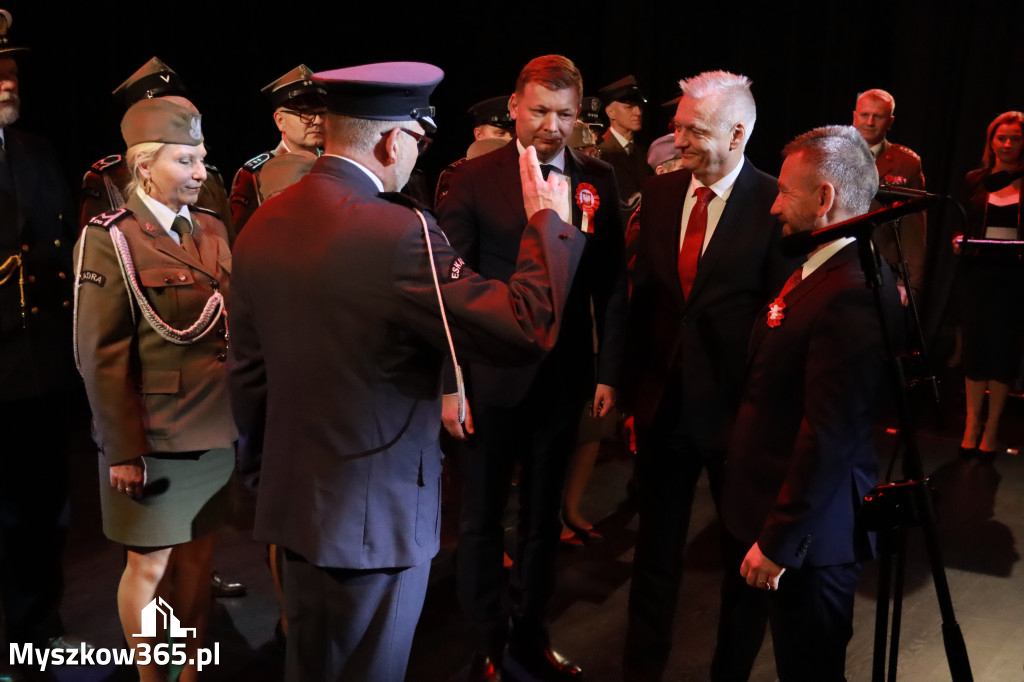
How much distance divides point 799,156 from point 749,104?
1.71 feet

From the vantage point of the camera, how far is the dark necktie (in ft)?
7.68

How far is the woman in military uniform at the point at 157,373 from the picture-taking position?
215 centimetres

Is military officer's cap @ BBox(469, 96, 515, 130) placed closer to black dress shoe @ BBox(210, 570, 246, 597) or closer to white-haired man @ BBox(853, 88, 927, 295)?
white-haired man @ BBox(853, 88, 927, 295)

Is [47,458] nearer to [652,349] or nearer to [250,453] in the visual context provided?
[250,453]

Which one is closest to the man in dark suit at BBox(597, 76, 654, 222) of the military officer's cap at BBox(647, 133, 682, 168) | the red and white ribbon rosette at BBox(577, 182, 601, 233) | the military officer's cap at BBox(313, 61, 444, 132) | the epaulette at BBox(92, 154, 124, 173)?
the military officer's cap at BBox(647, 133, 682, 168)

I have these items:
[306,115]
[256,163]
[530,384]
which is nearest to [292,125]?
[306,115]

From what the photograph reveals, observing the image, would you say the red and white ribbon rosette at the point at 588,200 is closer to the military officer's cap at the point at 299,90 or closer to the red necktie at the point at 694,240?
the red necktie at the point at 694,240

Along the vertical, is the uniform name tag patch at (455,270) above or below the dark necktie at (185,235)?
above

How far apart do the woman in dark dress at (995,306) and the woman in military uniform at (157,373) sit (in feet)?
13.2

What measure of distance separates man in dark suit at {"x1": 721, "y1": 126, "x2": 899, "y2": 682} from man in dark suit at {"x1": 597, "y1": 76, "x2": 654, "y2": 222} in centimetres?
309

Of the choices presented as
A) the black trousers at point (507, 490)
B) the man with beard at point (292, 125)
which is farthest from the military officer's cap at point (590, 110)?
the black trousers at point (507, 490)

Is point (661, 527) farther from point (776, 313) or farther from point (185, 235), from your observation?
point (185, 235)

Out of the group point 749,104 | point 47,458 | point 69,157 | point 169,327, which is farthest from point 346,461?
point 69,157

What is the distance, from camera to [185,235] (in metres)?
2.36
